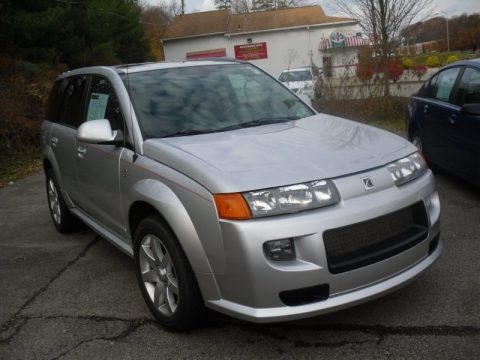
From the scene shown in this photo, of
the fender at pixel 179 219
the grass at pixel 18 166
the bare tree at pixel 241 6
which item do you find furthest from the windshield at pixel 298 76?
the bare tree at pixel 241 6

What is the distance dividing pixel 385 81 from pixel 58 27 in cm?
1337

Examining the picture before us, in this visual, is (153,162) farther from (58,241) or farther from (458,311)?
(58,241)

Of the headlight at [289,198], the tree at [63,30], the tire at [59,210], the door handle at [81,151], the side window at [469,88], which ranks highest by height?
the tree at [63,30]

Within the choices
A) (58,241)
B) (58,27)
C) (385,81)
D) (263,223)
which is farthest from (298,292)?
(58,27)

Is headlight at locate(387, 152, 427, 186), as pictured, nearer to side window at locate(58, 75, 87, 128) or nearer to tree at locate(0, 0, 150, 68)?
side window at locate(58, 75, 87, 128)

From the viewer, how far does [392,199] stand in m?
3.00

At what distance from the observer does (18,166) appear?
11.0 m

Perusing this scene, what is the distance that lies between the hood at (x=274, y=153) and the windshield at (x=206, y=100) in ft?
0.62

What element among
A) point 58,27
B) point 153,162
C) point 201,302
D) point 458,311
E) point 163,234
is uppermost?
point 58,27

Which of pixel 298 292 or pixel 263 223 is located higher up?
pixel 263 223

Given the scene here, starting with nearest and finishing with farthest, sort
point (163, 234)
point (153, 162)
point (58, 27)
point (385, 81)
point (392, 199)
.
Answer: point (392, 199), point (163, 234), point (153, 162), point (385, 81), point (58, 27)

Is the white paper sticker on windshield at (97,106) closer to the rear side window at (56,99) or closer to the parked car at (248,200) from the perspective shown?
the parked car at (248,200)

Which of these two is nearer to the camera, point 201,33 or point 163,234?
point 163,234

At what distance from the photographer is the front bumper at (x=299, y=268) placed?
2746mm
